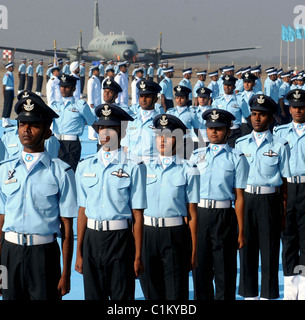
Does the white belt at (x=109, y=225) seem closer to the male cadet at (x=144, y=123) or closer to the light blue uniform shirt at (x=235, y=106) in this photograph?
the male cadet at (x=144, y=123)

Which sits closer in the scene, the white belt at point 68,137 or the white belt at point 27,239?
the white belt at point 27,239

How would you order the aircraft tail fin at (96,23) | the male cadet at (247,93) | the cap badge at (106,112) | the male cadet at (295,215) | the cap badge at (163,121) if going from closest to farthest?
the cap badge at (106,112)
the cap badge at (163,121)
the male cadet at (295,215)
the male cadet at (247,93)
the aircraft tail fin at (96,23)

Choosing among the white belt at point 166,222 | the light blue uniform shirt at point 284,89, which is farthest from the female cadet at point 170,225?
the light blue uniform shirt at point 284,89

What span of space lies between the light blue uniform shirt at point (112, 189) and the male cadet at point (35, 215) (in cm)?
35

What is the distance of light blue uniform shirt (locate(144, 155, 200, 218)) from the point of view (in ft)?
16.1

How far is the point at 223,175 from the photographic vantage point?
5.54 meters

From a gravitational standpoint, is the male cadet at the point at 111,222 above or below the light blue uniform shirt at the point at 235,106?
below

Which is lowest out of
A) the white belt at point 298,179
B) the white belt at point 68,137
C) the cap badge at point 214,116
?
the white belt at point 298,179

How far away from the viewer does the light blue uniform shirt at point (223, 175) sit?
217 inches

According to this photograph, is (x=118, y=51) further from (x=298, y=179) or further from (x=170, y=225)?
(x=170, y=225)

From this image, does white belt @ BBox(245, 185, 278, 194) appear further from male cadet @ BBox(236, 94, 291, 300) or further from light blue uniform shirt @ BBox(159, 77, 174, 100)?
light blue uniform shirt @ BBox(159, 77, 174, 100)

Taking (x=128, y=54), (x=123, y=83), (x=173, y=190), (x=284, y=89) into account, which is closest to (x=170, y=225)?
(x=173, y=190)

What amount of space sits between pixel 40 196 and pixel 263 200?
260 cm

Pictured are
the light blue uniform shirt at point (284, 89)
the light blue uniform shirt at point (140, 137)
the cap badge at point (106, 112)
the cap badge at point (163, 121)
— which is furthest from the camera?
the light blue uniform shirt at point (284, 89)
